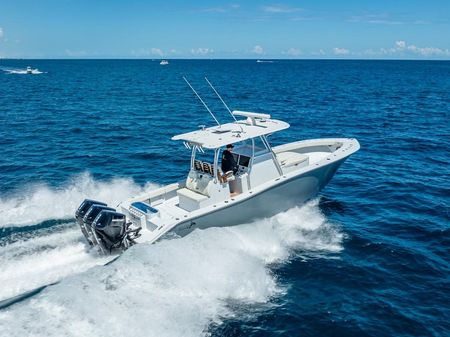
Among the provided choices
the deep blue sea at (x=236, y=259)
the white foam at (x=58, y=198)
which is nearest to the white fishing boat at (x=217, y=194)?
the deep blue sea at (x=236, y=259)

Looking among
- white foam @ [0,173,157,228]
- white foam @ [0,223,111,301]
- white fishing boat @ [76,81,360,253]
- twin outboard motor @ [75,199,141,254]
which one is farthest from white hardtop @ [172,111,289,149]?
white foam @ [0,173,157,228]

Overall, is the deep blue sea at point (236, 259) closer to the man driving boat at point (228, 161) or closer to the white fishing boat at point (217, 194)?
the white fishing boat at point (217, 194)

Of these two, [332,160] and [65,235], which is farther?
[332,160]

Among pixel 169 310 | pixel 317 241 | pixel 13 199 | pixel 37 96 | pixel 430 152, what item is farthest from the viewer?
pixel 37 96

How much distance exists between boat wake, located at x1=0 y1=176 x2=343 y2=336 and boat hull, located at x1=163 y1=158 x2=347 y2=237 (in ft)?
0.85

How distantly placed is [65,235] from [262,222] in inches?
226

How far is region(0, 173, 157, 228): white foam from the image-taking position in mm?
12305

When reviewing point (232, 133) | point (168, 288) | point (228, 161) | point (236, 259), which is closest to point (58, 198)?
point (228, 161)

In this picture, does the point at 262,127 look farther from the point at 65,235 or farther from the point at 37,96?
the point at 37,96

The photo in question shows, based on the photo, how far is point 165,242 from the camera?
9.95 metres

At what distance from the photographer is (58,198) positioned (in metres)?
14.3

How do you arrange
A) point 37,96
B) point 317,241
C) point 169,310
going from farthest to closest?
point 37,96 → point 317,241 → point 169,310

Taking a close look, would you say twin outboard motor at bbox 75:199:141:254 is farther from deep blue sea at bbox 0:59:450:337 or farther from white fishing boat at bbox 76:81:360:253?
deep blue sea at bbox 0:59:450:337

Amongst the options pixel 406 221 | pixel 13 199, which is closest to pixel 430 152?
pixel 406 221
